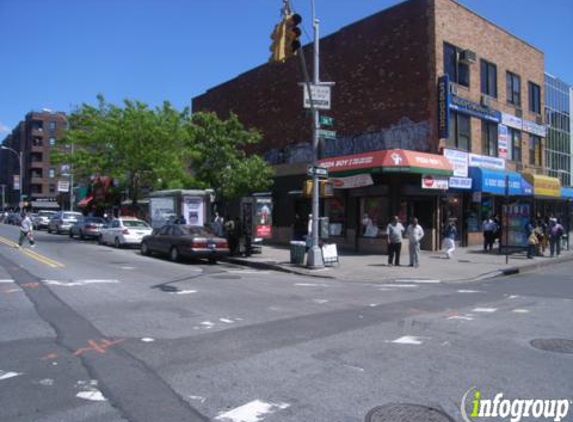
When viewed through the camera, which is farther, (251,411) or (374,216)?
(374,216)

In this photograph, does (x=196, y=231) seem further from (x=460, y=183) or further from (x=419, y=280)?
(x=460, y=183)

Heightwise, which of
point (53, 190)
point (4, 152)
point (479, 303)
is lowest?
point (479, 303)

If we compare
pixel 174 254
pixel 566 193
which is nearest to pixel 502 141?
pixel 566 193

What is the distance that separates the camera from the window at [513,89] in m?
28.4

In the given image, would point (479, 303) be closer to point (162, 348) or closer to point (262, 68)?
point (162, 348)

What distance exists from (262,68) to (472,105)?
1423cm

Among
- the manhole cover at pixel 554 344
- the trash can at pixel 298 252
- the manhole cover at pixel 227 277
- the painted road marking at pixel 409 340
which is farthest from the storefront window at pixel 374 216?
the painted road marking at pixel 409 340

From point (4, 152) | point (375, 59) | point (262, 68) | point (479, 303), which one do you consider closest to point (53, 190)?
point (4, 152)

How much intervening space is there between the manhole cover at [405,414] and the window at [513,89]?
2725cm

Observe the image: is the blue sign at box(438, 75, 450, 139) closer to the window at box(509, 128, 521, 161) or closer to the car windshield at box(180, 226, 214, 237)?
the window at box(509, 128, 521, 161)

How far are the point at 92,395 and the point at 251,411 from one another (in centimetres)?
155

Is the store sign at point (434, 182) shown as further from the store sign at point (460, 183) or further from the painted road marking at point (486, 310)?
the painted road marking at point (486, 310)

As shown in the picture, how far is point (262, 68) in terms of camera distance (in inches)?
1323

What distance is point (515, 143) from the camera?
94.9 feet
